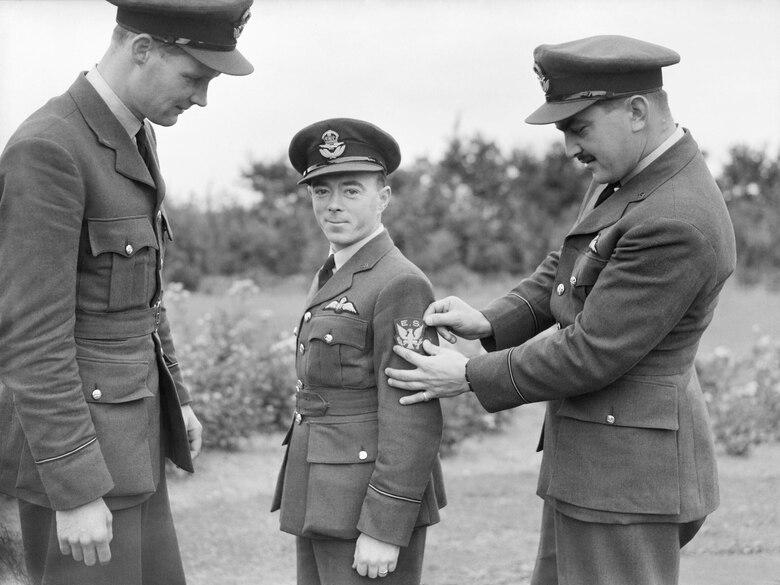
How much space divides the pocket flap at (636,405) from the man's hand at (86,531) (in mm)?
1390

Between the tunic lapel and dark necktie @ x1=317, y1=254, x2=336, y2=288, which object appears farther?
dark necktie @ x1=317, y1=254, x2=336, y2=288

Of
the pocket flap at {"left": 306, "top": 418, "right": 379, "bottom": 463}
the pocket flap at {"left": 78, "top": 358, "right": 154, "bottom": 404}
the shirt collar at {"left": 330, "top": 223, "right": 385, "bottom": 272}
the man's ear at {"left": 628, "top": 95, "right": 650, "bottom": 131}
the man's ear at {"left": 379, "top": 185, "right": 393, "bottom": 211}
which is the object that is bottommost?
the pocket flap at {"left": 306, "top": 418, "right": 379, "bottom": 463}

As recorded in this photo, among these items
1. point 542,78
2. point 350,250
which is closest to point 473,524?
point 350,250

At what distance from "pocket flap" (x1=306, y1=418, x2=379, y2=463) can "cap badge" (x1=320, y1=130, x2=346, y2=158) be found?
2.75 feet

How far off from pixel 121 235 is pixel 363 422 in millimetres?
895

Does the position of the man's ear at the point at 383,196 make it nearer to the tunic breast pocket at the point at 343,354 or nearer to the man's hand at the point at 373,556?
the tunic breast pocket at the point at 343,354

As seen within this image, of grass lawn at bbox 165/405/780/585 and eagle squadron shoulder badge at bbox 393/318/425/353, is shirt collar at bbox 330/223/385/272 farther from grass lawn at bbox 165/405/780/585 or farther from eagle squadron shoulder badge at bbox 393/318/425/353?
grass lawn at bbox 165/405/780/585

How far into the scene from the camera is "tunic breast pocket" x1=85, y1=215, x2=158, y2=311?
2398 mm

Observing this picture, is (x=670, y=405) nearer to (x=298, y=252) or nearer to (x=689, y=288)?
(x=689, y=288)

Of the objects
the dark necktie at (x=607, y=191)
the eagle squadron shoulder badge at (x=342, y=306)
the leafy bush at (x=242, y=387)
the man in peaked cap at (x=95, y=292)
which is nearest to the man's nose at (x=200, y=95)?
the man in peaked cap at (x=95, y=292)

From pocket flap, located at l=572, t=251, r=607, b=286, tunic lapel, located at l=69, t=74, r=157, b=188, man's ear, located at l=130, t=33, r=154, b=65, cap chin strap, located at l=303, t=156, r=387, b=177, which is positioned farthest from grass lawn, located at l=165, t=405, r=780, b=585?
man's ear, located at l=130, t=33, r=154, b=65

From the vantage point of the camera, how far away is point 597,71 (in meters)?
2.57

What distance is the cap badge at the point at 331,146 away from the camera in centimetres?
281

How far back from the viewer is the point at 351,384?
2715 millimetres
